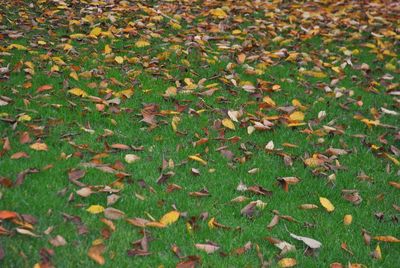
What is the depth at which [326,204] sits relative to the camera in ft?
13.7

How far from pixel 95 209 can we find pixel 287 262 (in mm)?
1319

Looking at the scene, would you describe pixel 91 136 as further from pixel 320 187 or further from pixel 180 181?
pixel 320 187

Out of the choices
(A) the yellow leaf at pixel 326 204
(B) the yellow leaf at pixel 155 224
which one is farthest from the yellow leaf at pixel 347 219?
(B) the yellow leaf at pixel 155 224

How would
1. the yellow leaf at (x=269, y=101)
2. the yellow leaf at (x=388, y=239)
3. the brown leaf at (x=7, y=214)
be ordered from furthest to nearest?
the yellow leaf at (x=269, y=101) < the yellow leaf at (x=388, y=239) < the brown leaf at (x=7, y=214)

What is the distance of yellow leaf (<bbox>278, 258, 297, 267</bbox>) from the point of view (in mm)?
3475

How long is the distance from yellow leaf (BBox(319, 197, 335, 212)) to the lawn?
0.02 metres

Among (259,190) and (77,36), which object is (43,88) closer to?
(77,36)

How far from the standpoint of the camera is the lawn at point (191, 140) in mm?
3594

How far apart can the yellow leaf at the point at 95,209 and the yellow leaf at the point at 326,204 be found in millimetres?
1642

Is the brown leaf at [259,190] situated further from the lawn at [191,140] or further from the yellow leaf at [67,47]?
the yellow leaf at [67,47]

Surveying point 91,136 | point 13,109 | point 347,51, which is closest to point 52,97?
point 13,109

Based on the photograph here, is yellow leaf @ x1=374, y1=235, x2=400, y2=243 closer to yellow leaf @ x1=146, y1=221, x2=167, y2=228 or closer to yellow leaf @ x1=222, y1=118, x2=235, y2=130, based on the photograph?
yellow leaf @ x1=146, y1=221, x2=167, y2=228

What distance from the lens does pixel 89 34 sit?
713cm

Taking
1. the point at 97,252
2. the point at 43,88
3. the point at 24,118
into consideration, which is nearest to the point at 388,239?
the point at 97,252
